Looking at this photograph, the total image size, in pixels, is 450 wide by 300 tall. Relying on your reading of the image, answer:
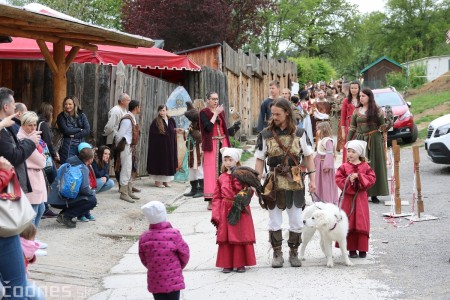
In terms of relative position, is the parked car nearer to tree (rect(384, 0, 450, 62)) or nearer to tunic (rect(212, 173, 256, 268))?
tunic (rect(212, 173, 256, 268))

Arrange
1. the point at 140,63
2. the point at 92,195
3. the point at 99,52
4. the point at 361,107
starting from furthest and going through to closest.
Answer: the point at 140,63
the point at 99,52
the point at 361,107
the point at 92,195

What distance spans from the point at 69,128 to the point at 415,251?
565 cm

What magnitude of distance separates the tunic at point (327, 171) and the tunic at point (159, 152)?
12.5 ft

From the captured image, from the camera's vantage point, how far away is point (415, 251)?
8.70 meters

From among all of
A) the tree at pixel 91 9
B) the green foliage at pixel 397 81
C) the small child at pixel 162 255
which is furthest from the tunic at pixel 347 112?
the green foliage at pixel 397 81

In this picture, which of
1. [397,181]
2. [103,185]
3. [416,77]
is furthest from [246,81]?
[416,77]

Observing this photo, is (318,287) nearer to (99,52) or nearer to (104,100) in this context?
(104,100)

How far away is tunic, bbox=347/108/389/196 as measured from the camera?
40.7ft

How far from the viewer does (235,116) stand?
14484 millimetres

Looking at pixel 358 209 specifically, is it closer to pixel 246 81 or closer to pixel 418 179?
pixel 418 179

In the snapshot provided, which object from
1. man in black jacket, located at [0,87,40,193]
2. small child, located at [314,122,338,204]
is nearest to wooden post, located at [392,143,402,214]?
small child, located at [314,122,338,204]

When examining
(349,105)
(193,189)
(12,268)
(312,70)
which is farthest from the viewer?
(312,70)

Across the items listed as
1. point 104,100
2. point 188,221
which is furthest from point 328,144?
point 104,100

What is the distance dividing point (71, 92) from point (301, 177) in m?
6.43
